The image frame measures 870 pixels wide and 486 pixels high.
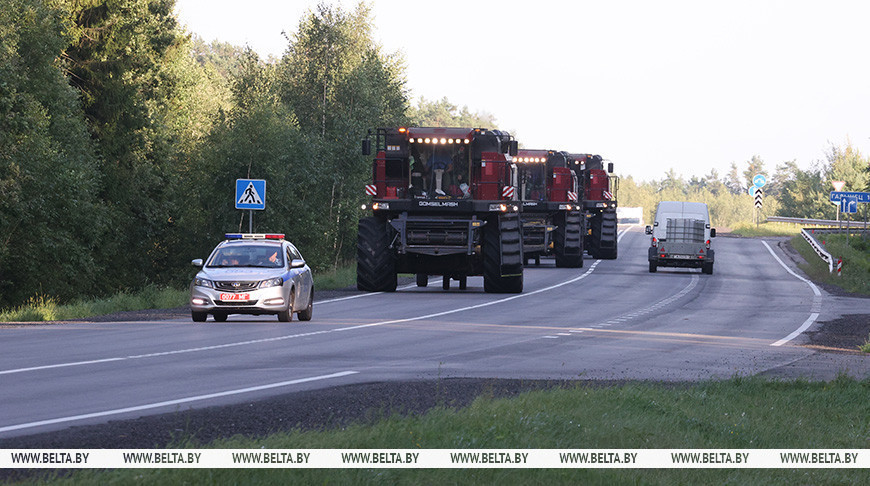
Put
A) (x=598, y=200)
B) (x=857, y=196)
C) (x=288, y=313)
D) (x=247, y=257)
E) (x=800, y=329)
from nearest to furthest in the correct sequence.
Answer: (x=288, y=313) → (x=247, y=257) → (x=800, y=329) → (x=598, y=200) → (x=857, y=196)

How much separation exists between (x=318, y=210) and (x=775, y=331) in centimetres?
4171

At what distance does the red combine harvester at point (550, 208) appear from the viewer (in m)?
45.7

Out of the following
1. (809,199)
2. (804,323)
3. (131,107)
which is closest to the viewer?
(804,323)

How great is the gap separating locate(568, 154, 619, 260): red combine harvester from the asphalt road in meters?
19.6

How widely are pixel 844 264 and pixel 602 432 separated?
1693 inches

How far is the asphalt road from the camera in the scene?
13.2m

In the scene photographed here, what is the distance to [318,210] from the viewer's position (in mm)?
64000

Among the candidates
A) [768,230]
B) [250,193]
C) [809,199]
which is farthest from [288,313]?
[809,199]

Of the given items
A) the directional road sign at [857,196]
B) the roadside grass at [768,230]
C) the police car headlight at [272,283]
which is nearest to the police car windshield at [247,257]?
the police car headlight at [272,283]

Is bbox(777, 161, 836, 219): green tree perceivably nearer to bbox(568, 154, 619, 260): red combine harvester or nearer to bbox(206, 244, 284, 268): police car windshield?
bbox(568, 154, 619, 260): red combine harvester

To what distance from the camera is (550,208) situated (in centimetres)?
4653

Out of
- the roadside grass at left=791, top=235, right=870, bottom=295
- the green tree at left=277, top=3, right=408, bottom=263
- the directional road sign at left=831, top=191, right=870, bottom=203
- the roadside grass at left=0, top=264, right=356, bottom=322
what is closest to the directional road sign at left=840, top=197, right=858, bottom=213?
the directional road sign at left=831, top=191, right=870, bottom=203

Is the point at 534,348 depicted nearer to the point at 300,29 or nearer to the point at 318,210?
the point at 318,210

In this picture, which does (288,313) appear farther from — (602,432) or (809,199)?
(809,199)
